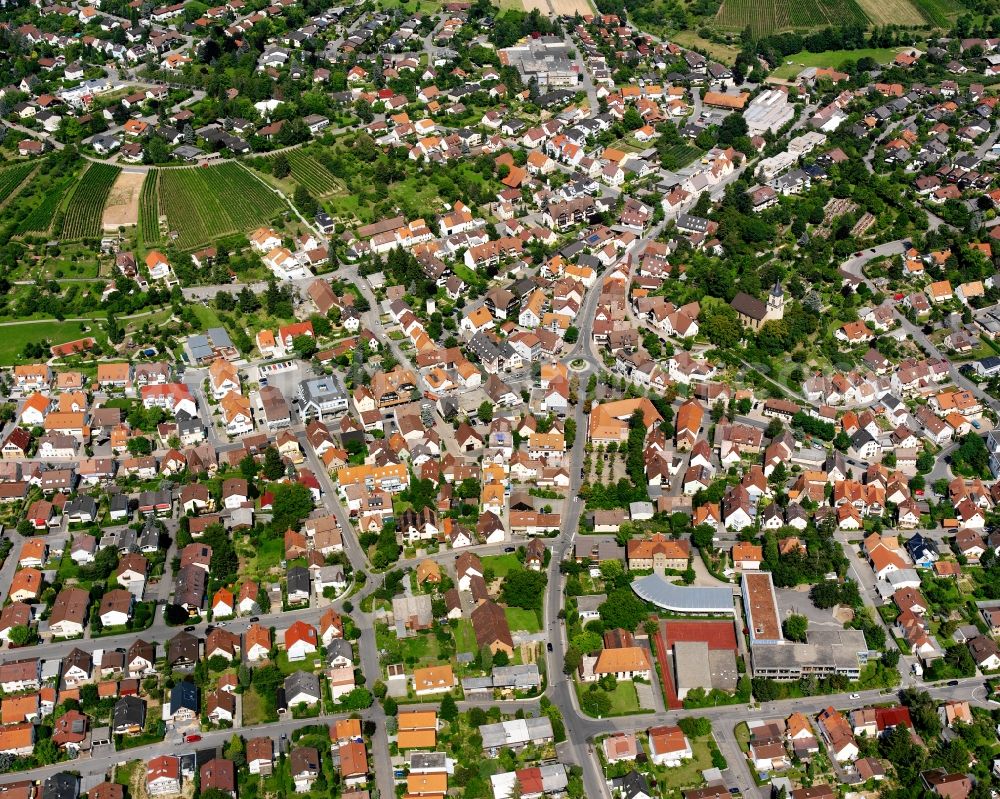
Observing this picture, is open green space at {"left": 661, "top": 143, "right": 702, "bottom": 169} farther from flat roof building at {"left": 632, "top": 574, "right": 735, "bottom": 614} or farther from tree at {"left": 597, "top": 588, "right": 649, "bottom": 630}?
tree at {"left": 597, "top": 588, "right": 649, "bottom": 630}

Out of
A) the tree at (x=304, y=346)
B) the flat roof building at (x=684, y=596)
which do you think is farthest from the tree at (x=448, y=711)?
the tree at (x=304, y=346)

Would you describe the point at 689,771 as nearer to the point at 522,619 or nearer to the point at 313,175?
the point at 522,619

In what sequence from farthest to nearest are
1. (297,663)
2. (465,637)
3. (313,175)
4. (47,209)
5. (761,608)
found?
(313,175)
(47,209)
(761,608)
(465,637)
(297,663)

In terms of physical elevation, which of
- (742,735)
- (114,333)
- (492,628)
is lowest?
(742,735)

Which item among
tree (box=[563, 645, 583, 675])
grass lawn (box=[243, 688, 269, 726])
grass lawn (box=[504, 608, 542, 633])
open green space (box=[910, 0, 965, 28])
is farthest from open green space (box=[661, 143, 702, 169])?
grass lawn (box=[243, 688, 269, 726])

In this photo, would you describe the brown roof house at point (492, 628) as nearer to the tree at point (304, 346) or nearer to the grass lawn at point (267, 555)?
the grass lawn at point (267, 555)

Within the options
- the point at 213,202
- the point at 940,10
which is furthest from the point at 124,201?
the point at 940,10

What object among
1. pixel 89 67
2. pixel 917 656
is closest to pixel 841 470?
pixel 917 656
